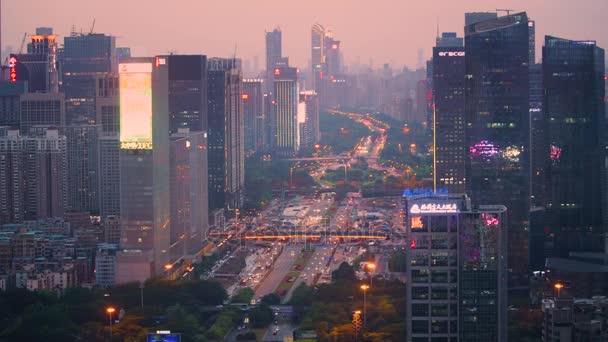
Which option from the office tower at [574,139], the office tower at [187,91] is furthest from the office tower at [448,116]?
the office tower at [187,91]

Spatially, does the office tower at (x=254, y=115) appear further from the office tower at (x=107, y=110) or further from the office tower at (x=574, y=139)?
the office tower at (x=574, y=139)

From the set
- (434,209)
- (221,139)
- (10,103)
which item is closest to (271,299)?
(434,209)

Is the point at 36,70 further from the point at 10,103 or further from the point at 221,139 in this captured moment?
the point at 221,139

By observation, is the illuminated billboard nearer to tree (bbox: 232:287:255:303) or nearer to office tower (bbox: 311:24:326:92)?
tree (bbox: 232:287:255:303)

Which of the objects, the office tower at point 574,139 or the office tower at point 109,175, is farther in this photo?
the office tower at point 109,175

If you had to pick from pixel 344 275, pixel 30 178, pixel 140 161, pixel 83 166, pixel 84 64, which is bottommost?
pixel 344 275
